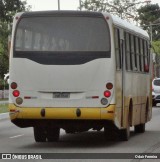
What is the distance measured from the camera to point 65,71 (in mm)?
18078

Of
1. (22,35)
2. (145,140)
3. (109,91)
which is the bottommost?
(145,140)

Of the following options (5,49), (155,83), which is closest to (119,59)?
(155,83)

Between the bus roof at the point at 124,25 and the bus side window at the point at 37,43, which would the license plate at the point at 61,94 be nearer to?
the bus side window at the point at 37,43

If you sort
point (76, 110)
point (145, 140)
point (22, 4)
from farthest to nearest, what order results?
point (22, 4) < point (145, 140) < point (76, 110)

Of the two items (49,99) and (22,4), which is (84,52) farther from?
(22,4)

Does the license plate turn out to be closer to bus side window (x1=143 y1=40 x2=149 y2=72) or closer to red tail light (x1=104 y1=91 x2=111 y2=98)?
red tail light (x1=104 y1=91 x2=111 y2=98)

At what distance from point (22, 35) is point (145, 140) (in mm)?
4212

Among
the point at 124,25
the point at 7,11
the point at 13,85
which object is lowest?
the point at 13,85

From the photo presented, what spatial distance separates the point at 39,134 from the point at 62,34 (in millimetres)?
2646

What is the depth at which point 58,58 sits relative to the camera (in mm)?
18188

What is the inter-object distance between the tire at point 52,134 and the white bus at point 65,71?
2.91 ft

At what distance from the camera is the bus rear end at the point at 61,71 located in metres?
18.0

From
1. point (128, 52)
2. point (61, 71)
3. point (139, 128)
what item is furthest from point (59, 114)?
point (139, 128)

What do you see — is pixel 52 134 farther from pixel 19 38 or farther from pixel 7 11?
pixel 7 11
